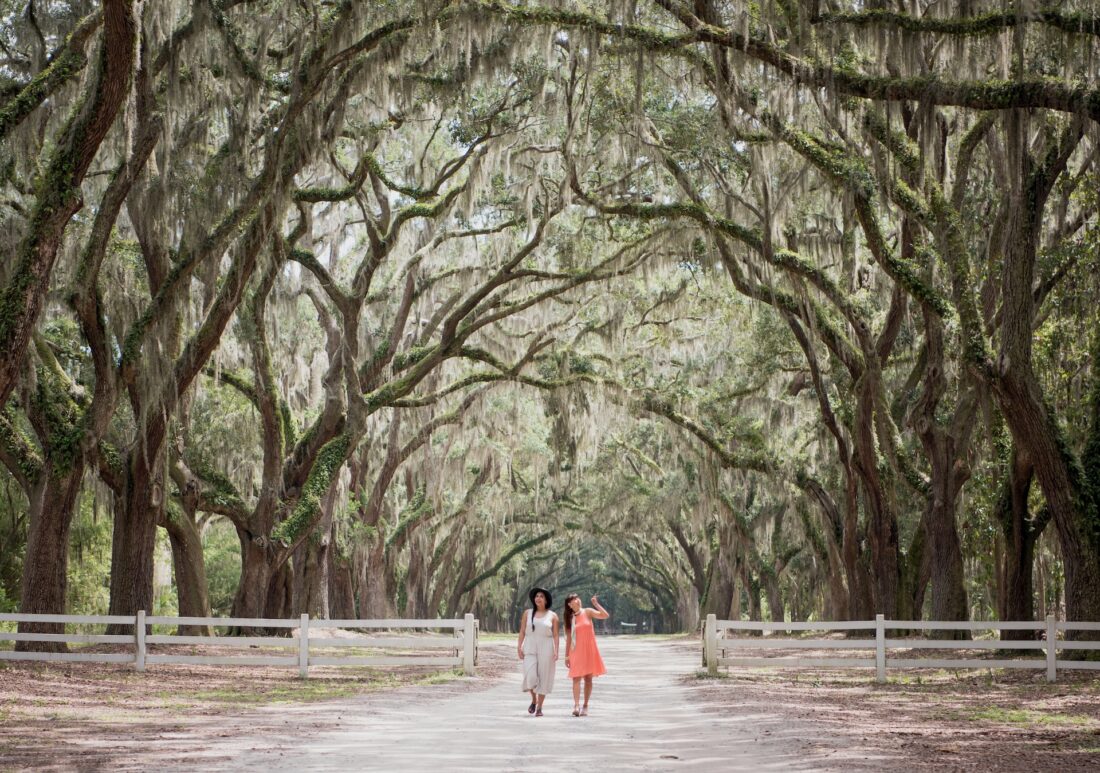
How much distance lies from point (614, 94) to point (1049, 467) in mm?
7107

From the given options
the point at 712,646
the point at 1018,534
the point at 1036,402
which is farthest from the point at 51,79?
the point at 1018,534

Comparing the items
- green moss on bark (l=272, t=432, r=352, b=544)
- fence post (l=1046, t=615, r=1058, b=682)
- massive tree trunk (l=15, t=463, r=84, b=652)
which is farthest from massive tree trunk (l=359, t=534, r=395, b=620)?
fence post (l=1046, t=615, r=1058, b=682)

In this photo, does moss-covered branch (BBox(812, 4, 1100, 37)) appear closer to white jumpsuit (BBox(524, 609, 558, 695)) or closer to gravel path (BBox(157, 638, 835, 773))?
gravel path (BBox(157, 638, 835, 773))

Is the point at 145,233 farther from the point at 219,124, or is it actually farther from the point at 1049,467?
the point at 1049,467

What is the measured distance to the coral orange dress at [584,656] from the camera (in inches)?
406

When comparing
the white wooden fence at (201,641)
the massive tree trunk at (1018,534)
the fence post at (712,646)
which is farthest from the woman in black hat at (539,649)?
the massive tree trunk at (1018,534)

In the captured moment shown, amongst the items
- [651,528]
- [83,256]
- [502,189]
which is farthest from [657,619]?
[83,256]

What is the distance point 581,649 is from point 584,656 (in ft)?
0.28

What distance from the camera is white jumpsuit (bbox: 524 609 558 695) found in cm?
1021

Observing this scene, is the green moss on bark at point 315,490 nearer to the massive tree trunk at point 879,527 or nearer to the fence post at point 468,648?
the fence post at point 468,648

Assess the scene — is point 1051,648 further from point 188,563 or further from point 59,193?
point 188,563

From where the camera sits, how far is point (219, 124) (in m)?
15.7

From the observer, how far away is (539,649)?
1037 cm

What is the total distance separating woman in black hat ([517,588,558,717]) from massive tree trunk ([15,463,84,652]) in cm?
691
